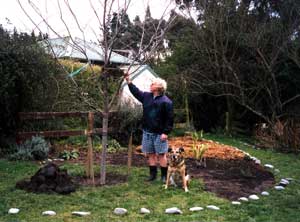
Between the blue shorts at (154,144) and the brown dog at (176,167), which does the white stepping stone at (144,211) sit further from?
the blue shorts at (154,144)

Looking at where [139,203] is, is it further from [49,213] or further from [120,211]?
[49,213]

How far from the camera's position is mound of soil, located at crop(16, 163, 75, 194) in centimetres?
584

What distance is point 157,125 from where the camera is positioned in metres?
6.79

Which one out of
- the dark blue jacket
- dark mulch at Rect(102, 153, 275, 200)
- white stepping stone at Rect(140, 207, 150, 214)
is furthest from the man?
white stepping stone at Rect(140, 207, 150, 214)

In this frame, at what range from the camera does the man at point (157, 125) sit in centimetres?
677

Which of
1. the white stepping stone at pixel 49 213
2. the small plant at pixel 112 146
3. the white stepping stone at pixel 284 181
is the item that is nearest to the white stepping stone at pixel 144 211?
the white stepping stone at pixel 49 213

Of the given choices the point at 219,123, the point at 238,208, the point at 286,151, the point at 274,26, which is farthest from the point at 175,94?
the point at 238,208

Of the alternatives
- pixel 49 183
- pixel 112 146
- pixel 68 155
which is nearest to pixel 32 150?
pixel 68 155

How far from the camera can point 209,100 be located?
606 inches

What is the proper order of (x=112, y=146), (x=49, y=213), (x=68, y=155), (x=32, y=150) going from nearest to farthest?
(x=49, y=213), (x=32, y=150), (x=68, y=155), (x=112, y=146)

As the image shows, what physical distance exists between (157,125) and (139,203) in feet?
5.24

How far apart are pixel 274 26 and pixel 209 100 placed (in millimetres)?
3388

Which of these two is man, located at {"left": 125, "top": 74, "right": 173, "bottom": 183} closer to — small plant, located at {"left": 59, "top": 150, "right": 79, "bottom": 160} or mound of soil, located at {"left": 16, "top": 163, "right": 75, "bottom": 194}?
mound of soil, located at {"left": 16, "top": 163, "right": 75, "bottom": 194}

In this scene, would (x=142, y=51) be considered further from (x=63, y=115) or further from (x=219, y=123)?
(x=219, y=123)
